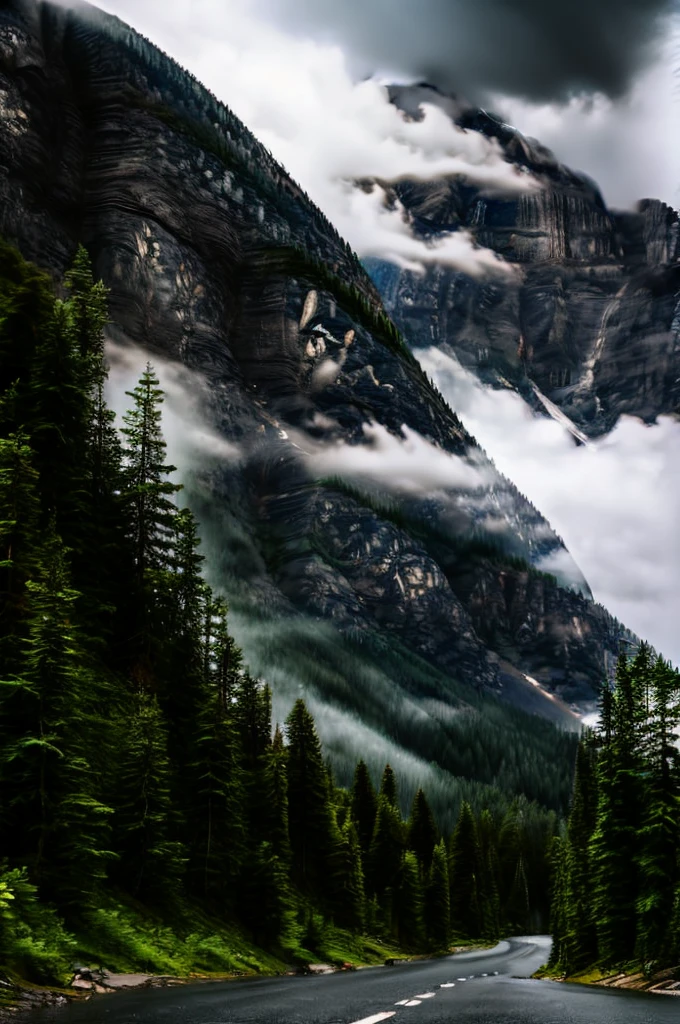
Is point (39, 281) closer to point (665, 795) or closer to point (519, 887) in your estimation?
point (665, 795)

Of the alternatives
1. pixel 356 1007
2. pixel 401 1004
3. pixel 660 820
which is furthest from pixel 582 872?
pixel 356 1007

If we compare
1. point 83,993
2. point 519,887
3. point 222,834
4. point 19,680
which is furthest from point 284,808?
point 519,887

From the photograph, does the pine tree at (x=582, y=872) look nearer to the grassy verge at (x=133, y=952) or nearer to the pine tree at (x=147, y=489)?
the grassy verge at (x=133, y=952)

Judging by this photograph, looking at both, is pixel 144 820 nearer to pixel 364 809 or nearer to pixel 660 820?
pixel 660 820

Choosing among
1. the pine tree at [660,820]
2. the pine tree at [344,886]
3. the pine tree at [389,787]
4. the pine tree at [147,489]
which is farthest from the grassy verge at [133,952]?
the pine tree at [389,787]

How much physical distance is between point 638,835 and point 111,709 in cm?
2055

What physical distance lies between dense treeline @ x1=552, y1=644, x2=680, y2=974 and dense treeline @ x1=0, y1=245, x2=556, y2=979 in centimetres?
1465

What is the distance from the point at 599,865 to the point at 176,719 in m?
19.6

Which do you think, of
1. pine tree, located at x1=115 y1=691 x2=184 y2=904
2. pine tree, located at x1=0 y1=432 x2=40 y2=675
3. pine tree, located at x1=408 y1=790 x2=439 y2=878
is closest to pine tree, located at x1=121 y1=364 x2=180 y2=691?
pine tree, located at x1=115 y1=691 x2=184 y2=904

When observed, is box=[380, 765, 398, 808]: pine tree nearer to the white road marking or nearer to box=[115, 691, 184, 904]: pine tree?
box=[115, 691, 184, 904]: pine tree

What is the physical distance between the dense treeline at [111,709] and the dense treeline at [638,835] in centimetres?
1465

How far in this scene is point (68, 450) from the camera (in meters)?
45.6

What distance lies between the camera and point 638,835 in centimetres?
3822

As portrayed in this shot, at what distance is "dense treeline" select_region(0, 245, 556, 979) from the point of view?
1044 inches
